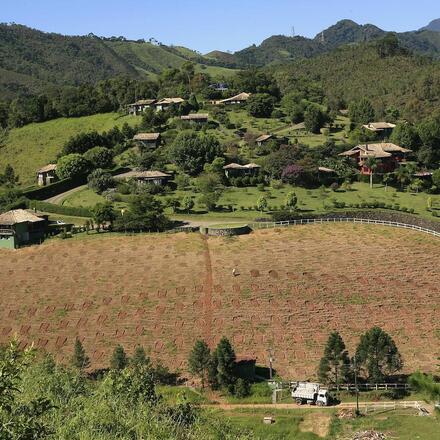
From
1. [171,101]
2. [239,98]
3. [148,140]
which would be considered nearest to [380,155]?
[148,140]

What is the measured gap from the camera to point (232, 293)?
51.4 meters

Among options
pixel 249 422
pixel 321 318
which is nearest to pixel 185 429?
pixel 249 422

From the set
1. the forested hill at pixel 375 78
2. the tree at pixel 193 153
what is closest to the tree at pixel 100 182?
the tree at pixel 193 153

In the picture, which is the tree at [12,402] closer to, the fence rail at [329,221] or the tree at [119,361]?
the tree at [119,361]

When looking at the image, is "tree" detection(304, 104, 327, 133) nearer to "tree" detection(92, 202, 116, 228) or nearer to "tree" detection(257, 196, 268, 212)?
"tree" detection(257, 196, 268, 212)

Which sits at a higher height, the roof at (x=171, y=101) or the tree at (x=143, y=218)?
the roof at (x=171, y=101)

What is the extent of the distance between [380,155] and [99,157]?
38.2 meters

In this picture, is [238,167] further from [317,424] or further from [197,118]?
[317,424]

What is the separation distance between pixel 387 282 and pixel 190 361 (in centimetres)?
2064

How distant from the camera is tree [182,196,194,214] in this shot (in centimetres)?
6975

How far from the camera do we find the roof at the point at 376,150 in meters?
83.1

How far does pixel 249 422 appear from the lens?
116 ft

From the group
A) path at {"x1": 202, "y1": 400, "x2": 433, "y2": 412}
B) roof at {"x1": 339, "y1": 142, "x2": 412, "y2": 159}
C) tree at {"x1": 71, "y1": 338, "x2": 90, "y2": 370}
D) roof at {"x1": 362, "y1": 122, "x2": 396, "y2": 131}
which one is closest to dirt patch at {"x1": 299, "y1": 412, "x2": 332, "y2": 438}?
path at {"x1": 202, "y1": 400, "x2": 433, "y2": 412}

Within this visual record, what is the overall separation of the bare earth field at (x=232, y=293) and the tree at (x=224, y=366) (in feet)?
11.7
